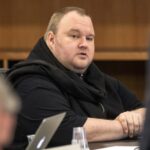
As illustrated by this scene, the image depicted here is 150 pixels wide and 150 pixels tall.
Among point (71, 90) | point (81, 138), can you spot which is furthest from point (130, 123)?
point (81, 138)

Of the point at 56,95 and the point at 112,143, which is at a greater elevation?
the point at 56,95

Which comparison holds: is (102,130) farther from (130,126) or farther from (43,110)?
(43,110)

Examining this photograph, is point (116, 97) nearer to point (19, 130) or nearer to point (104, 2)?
point (19, 130)

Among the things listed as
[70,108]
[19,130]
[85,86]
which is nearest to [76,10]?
[85,86]

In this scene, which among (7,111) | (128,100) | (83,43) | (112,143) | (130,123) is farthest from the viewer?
(128,100)

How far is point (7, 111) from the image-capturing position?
40 centimetres

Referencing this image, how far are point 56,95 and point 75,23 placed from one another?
0.51m

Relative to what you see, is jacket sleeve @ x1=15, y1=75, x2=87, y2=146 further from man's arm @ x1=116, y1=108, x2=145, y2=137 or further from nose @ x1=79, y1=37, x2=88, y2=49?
nose @ x1=79, y1=37, x2=88, y2=49

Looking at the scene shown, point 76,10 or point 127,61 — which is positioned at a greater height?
point 76,10

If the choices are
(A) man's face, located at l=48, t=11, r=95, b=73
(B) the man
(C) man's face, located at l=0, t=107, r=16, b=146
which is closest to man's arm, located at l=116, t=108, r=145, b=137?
(B) the man

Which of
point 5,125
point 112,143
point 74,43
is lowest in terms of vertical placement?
point 112,143

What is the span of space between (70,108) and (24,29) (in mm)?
2273

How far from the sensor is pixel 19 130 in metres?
1.91

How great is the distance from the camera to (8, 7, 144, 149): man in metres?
1.89
